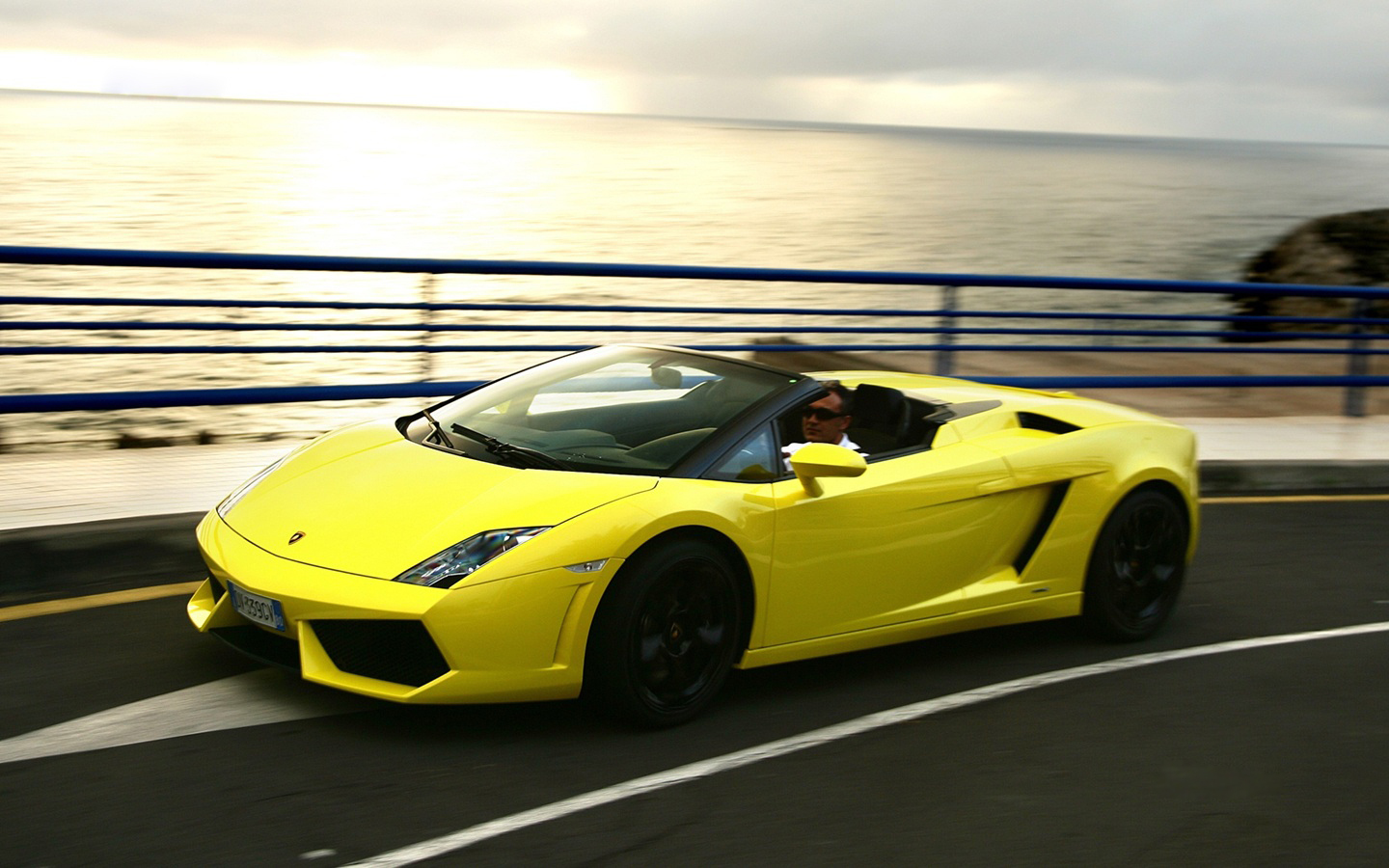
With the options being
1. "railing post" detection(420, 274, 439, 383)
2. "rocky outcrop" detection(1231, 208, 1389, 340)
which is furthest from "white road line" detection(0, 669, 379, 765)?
"rocky outcrop" detection(1231, 208, 1389, 340)

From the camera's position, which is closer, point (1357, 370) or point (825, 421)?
point (825, 421)

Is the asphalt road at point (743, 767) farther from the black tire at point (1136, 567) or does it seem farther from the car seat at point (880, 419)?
the car seat at point (880, 419)

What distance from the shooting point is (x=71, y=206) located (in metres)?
49.2

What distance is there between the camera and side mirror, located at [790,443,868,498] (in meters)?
4.39

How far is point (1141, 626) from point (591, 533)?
9.10ft

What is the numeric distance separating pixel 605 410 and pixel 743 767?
151 centimetres

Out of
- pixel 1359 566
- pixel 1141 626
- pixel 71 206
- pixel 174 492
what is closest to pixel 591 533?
pixel 1141 626

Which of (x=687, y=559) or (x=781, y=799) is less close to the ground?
(x=687, y=559)

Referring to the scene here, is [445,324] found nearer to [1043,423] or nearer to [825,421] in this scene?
[825,421]

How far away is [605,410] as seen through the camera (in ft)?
16.3

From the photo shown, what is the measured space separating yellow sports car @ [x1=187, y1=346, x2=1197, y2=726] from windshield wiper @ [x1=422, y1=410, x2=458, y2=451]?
1cm

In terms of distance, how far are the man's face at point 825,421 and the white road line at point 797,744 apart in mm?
1014

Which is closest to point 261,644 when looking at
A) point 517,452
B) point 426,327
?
point 517,452

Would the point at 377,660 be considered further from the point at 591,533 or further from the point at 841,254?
the point at 841,254
